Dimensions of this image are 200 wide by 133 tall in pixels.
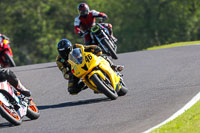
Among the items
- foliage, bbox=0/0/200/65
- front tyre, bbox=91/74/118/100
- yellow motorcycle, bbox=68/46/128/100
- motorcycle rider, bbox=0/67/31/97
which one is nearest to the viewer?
motorcycle rider, bbox=0/67/31/97

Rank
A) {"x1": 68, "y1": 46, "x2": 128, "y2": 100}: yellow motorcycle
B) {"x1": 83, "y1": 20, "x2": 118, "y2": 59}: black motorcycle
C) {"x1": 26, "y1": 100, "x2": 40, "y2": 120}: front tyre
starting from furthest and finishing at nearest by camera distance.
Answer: {"x1": 83, "y1": 20, "x2": 118, "y2": 59}: black motorcycle
{"x1": 68, "y1": 46, "x2": 128, "y2": 100}: yellow motorcycle
{"x1": 26, "y1": 100, "x2": 40, "y2": 120}: front tyre

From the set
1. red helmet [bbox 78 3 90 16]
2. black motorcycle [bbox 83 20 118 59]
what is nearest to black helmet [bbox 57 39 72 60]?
black motorcycle [bbox 83 20 118 59]

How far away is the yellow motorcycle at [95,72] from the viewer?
437 inches

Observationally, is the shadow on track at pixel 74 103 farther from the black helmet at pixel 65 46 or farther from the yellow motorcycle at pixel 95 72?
the black helmet at pixel 65 46

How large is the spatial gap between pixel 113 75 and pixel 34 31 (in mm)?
54797

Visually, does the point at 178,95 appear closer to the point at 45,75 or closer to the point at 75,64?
the point at 75,64

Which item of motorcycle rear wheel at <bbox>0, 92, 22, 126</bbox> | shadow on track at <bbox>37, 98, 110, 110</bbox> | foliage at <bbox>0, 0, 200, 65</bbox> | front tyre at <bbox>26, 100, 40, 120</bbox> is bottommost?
foliage at <bbox>0, 0, 200, 65</bbox>

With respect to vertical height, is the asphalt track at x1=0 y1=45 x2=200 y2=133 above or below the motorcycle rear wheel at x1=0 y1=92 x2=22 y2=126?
below

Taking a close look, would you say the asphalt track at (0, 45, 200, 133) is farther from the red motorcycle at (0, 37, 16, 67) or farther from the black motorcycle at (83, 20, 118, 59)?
the red motorcycle at (0, 37, 16, 67)

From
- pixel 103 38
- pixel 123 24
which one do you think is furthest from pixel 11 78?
pixel 123 24

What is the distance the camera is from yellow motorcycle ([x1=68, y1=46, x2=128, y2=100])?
1111 centimetres

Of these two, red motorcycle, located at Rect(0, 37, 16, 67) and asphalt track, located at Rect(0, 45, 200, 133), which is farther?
red motorcycle, located at Rect(0, 37, 16, 67)

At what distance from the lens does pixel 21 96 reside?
10438 mm

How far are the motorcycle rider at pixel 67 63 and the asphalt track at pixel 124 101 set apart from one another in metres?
0.32
